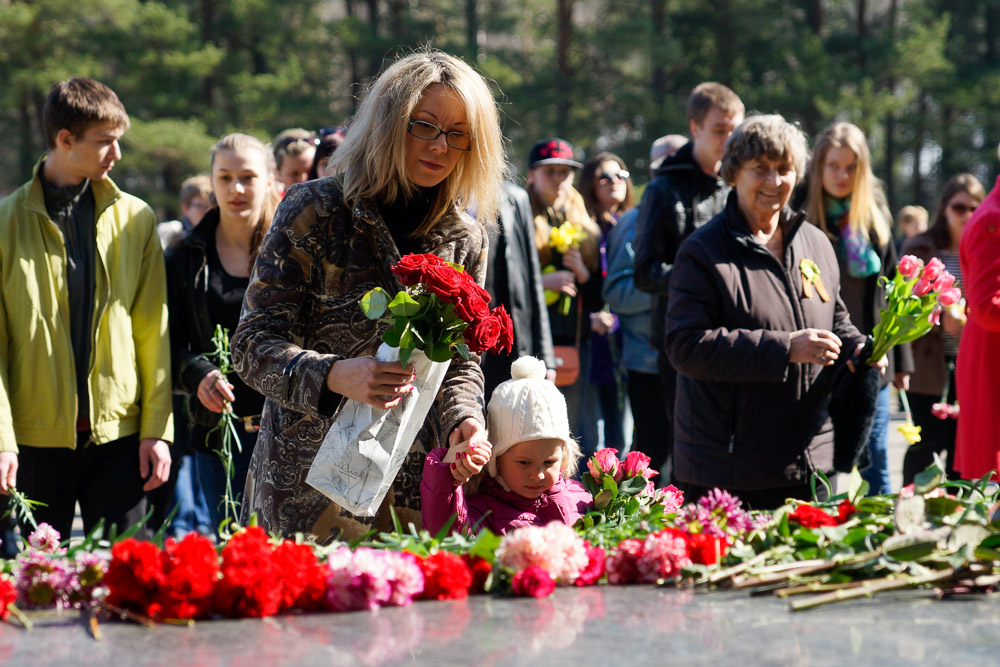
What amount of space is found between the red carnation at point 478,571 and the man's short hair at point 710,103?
11.5ft

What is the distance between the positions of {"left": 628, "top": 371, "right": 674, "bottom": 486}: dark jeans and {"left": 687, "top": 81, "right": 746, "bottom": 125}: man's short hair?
4.73 feet

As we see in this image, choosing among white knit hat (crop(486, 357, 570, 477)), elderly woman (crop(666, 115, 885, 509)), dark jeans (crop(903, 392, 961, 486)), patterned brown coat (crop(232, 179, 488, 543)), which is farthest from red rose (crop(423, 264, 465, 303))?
dark jeans (crop(903, 392, 961, 486))

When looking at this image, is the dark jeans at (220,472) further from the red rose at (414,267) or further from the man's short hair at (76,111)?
the red rose at (414,267)

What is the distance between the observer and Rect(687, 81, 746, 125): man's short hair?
4.95 meters

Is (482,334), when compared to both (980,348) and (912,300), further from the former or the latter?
(980,348)

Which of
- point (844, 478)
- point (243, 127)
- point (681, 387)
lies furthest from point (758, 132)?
point (243, 127)

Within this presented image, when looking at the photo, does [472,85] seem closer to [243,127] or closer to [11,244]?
[11,244]

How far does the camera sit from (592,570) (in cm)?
190

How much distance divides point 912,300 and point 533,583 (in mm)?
2238

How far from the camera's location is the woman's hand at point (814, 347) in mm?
3457

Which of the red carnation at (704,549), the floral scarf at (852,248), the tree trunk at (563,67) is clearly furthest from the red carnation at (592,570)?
the tree trunk at (563,67)

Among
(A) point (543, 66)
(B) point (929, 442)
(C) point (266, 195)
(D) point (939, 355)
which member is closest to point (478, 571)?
(C) point (266, 195)

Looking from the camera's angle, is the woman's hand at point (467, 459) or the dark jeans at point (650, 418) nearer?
the woman's hand at point (467, 459)

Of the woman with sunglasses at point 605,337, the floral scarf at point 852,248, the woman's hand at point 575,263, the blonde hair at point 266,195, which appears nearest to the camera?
the blonde hair at point 266,195
